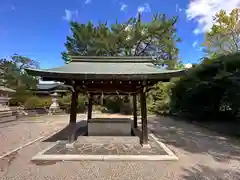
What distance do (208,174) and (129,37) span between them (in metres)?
16.6

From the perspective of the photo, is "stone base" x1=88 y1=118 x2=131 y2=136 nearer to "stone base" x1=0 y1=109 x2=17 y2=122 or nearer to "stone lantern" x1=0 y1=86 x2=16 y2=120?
"stone base" x1=0 y1=109 x2=17 y2=122

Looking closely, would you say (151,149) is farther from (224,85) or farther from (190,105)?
(190,105)

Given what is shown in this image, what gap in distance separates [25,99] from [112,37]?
11.2m

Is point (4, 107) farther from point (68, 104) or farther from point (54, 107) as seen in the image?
Result: point (68, 104)

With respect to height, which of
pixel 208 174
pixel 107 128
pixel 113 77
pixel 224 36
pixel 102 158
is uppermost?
pixel 224 36

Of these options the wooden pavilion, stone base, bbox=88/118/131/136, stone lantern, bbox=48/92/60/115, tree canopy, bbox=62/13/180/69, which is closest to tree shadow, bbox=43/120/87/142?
the wooden pavilion

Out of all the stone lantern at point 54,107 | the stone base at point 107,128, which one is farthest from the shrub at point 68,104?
the stone base at point 107,128

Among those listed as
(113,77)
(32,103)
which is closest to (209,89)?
(113,77)

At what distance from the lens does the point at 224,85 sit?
9172 millimetres

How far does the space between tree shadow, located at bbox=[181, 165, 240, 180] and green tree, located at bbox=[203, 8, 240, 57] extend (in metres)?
14.6

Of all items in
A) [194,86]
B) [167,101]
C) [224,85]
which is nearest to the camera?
A: [224,85]

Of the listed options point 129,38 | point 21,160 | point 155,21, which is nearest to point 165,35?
point 155,21

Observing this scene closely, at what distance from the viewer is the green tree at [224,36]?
17.1 metres

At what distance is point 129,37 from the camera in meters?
18.7
